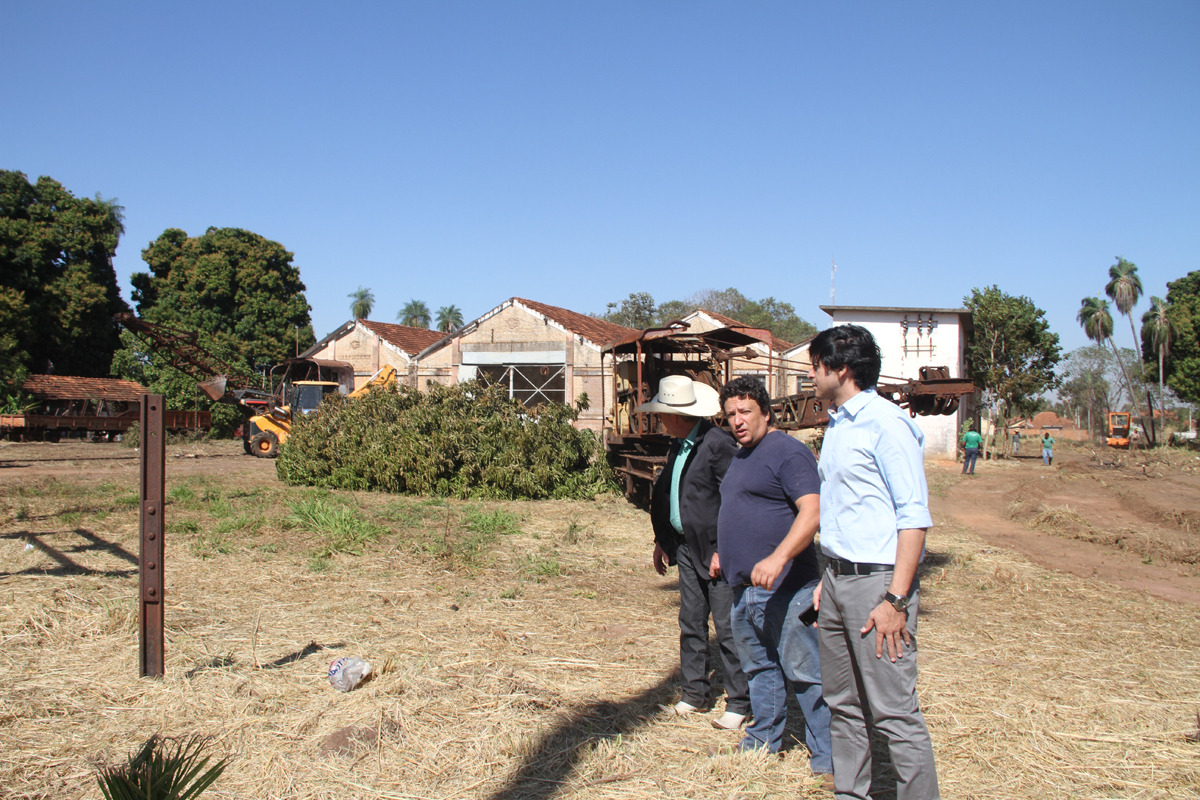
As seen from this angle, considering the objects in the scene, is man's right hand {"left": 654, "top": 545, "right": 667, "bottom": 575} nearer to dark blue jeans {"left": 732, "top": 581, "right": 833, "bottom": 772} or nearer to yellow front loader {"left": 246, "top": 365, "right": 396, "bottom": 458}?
dark blue jeans {"left": 732, "top": 581, "right": 833, "bottom": 772}

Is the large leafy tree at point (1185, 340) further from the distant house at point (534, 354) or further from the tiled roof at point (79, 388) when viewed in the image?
the tiled roof at point (79, 388)

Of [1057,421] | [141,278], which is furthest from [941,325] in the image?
[1057,421]

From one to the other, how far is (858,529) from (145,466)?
377 cm

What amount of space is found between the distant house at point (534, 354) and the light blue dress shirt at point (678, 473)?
17.4m

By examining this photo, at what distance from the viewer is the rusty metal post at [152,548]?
4.31 m

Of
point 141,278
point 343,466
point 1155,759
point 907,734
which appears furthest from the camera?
point 141,278

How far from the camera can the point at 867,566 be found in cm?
270

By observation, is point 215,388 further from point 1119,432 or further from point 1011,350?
point 1119,432

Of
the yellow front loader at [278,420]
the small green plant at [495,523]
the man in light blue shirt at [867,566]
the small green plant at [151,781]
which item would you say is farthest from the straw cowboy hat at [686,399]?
the yellow front loader at [278,420]

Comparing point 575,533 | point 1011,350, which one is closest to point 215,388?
point 575,533

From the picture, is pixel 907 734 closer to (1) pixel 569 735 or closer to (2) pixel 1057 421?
(1) pixel 569 735

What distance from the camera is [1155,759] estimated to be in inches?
138

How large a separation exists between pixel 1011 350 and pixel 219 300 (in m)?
34.3

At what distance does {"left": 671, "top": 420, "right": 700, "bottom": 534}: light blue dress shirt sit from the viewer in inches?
161
